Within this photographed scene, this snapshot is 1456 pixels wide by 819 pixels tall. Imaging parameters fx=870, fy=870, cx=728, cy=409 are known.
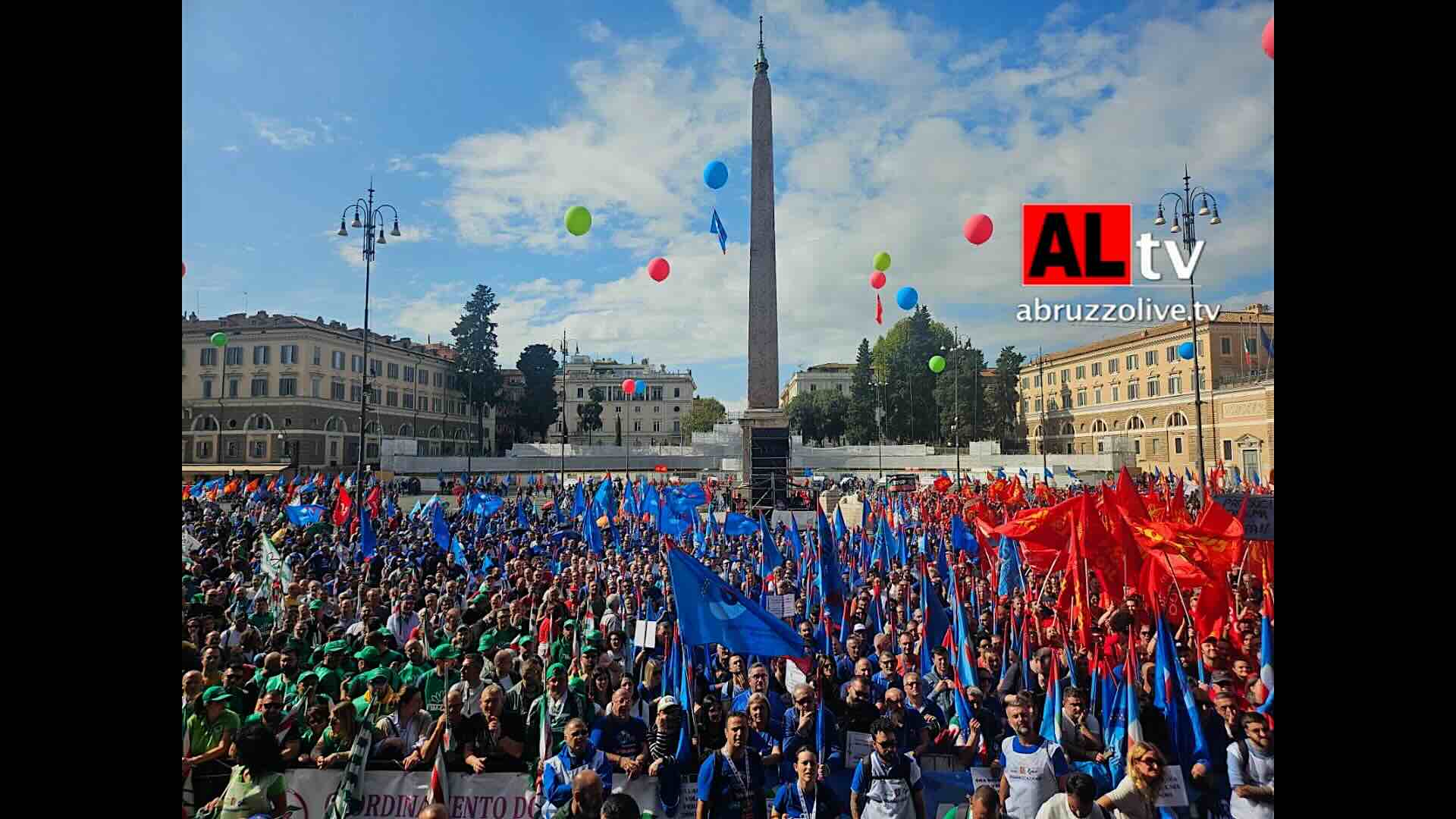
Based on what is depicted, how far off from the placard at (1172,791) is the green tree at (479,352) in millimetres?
69555

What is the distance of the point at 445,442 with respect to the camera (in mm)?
75562

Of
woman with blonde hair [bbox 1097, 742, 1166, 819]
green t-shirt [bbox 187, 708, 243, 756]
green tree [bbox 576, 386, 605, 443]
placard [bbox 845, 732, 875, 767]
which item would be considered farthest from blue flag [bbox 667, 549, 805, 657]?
green tree [bbox 576, 386, 605, 443]

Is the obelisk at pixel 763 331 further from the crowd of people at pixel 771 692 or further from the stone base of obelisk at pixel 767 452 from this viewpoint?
the crowd of people at pixel 771 692

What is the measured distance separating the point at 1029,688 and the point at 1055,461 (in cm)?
4663

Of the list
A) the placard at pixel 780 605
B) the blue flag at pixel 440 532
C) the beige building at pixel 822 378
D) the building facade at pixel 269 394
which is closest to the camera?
the placard at pixel 780 605

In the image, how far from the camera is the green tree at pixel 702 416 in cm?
10762

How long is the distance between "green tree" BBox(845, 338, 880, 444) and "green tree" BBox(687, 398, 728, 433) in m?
28.5

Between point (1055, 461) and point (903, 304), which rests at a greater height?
point (903, 304)

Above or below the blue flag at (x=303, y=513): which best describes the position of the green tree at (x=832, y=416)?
above

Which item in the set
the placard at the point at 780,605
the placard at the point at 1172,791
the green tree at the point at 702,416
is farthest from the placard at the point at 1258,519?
the green tree at the point at 702,416

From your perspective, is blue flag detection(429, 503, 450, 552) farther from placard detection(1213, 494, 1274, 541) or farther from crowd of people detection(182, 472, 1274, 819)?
placard detection(1213, 494, 1274, 541)
